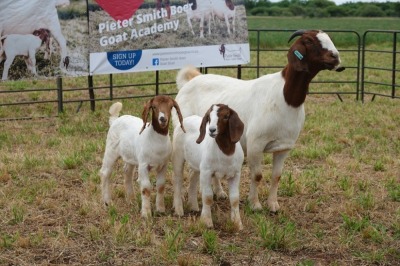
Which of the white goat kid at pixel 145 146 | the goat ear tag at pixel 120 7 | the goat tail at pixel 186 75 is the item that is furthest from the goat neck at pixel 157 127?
the goat ear tag at pixel 120 7

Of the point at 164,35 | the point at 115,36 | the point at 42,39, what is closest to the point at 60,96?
the point at 42,39

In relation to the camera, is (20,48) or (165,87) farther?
(165,87)

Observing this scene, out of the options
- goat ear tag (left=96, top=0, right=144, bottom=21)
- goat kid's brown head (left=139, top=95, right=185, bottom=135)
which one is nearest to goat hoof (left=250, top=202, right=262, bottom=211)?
goat kid's brown head (left=139, top=95, right=185, bottom=135)

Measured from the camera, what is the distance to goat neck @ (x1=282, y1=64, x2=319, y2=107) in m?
5.98

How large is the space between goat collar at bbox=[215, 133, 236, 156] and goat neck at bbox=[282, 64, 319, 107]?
3.12ft

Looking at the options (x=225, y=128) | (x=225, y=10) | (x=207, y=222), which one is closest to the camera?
(x=225, y=128)

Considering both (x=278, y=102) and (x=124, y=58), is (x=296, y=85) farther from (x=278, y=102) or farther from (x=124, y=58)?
(x=124, y=58)

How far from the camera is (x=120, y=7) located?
37.1 ft

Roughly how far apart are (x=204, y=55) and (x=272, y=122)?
632 centimetres

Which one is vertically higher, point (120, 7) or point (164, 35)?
point (120, 7)

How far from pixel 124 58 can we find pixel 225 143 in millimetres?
6410

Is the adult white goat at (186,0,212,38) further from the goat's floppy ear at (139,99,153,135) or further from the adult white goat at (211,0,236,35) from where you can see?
the goat's floppy ear at (139,99,153,135)

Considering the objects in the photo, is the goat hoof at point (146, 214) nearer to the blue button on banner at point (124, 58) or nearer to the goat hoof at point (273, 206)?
the goat hoof at point (273, 206)

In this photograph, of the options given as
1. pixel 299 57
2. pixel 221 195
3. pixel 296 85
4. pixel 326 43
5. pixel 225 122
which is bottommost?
pixel 221 195
